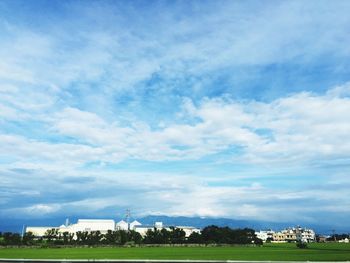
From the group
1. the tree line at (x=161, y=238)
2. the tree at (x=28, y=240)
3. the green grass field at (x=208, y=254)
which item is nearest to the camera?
the green grass field at (x=208, y=254)

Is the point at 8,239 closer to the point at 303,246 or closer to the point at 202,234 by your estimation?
the point at 202,234

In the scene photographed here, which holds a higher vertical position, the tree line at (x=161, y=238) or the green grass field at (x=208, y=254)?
the tree line at (x=161, y=238)

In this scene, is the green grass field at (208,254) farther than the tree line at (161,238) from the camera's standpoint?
No

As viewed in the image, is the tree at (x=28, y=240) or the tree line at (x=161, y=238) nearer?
the tree at (x=28, y=240)

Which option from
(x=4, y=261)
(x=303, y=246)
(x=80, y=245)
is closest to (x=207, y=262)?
(x=4, y=261)

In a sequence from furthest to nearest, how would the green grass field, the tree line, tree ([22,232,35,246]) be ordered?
the tree line, tree ([22,232,35,246]), the green grass field

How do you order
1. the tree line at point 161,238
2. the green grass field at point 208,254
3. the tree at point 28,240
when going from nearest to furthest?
1. the green grass field at point 208,254
2. the tree at point 28,240
3. the tree line at point 161,238

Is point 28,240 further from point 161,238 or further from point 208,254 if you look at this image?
point 208,254

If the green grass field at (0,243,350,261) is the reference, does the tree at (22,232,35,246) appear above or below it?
above

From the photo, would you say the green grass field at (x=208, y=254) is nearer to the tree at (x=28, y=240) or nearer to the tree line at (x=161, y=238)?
the tree at (x=28, y=240)

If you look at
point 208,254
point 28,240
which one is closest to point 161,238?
point 28,240

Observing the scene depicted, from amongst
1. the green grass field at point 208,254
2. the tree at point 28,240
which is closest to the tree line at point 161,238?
the tree at point 28,240

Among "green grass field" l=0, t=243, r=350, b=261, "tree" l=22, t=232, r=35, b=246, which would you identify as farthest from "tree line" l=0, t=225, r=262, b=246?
"green grass field" l=0, t=243, r=350, b=261

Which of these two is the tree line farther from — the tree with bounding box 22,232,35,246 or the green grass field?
the green grass field
